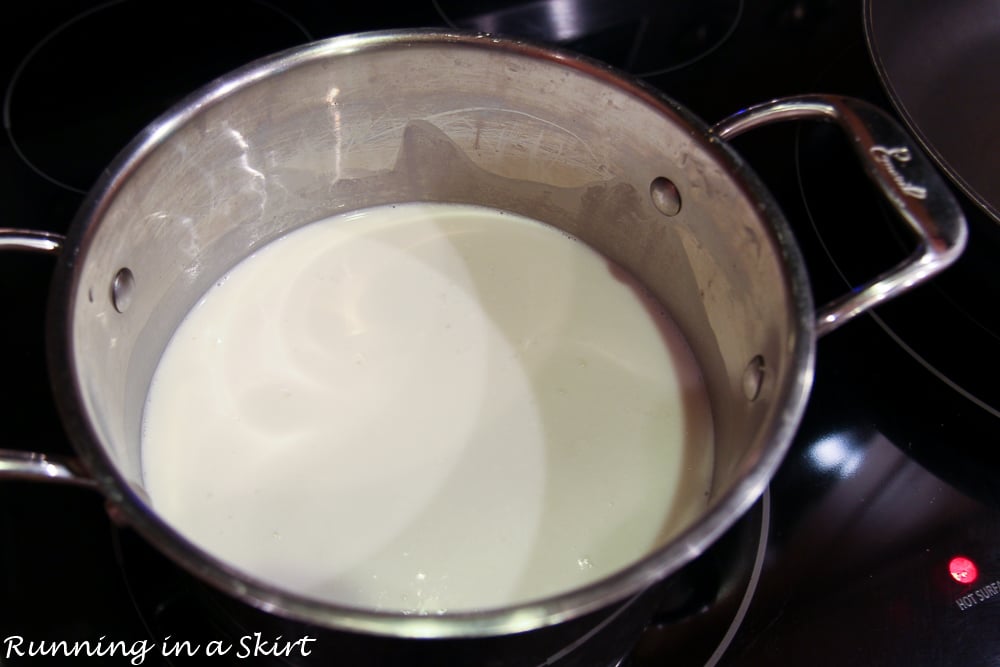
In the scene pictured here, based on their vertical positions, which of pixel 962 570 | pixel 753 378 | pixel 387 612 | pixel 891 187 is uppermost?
pixel 891 187

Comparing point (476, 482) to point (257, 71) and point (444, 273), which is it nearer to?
point (444, 273)

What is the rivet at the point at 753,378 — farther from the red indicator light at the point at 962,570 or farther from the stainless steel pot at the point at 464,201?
the red indicator light at the point at 962,570

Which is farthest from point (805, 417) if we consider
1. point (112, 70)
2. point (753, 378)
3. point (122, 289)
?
point (112, 70)

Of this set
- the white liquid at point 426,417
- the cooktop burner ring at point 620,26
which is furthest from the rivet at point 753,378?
the cooktop burner ring at point 620,26

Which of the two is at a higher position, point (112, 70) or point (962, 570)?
point (112, 70)

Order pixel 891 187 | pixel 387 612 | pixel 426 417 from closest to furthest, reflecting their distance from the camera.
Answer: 1. pixel 387 612
2. pixel 891 187
3. pixel 426 417

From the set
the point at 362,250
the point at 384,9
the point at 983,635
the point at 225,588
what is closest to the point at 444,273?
the point at 362,250

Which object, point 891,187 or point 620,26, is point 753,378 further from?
point 620,26
